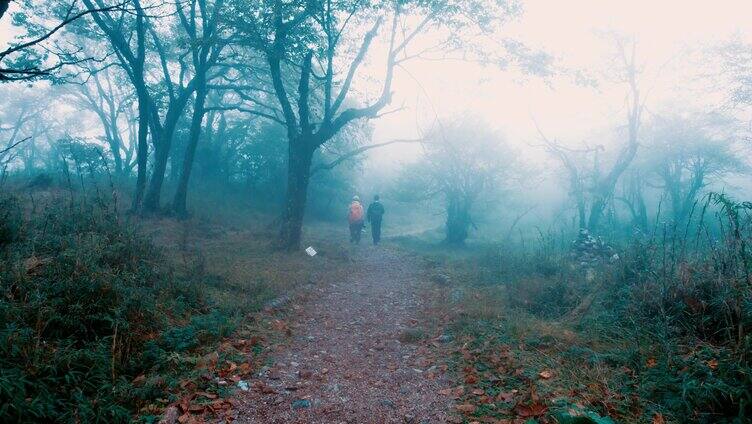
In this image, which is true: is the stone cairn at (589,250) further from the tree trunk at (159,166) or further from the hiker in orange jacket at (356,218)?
the tree trunk at (159,166)

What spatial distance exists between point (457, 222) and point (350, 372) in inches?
617

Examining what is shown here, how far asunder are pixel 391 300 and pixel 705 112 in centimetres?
2489

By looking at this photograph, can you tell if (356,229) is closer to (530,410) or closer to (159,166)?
(159,166)

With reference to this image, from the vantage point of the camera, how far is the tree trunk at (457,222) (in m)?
19.4

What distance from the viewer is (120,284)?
4.46 m

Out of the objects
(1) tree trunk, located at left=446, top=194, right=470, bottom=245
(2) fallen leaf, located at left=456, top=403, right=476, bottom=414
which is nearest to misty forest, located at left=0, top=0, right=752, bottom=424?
(2) fallen leaf, located at left=456, top=403, right=476, bottom=414

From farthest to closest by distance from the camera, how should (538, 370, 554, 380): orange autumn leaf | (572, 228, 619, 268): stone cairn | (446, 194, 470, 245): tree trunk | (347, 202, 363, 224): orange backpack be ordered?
1. (446, 194, 470, 245): tree trunk
2. (347, 202, 363, 224): orange backpack
3. (572, 228, 619, 268): stone cairn
4. (538, 370, 554, 380): orange autumn leaf

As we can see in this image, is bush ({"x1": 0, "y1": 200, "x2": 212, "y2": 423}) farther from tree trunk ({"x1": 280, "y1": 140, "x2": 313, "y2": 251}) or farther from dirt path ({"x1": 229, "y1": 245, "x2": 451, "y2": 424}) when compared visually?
tree trunk ({"x1": 280, "y1": 140, "x2": 313, "y2": 251})

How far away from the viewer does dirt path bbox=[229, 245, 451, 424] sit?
3562 mm

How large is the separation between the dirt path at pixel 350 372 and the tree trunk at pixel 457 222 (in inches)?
459

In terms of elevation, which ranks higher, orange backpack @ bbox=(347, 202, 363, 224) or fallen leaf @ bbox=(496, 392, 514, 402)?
orange backpack @ bbox=(347, 202, 363, 224)

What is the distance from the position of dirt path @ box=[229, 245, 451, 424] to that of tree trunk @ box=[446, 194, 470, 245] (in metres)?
11.7

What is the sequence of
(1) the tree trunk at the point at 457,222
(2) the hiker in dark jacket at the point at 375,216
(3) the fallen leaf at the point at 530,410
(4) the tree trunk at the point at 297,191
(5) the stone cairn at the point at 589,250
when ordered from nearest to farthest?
(3) the fallen leaf at the point at 530,410 < (5) the stone cairn at the point at 589,250 < (4) the tree trunk at the point at 297,191 < (2) the hiker in dark jacket at the point at 375,216 < (1) the tree trunk at the point at 457,222

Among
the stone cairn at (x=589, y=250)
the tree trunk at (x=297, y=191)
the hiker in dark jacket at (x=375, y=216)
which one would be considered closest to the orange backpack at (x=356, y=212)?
the hiker in dark jacket at (x=375, y=216)
